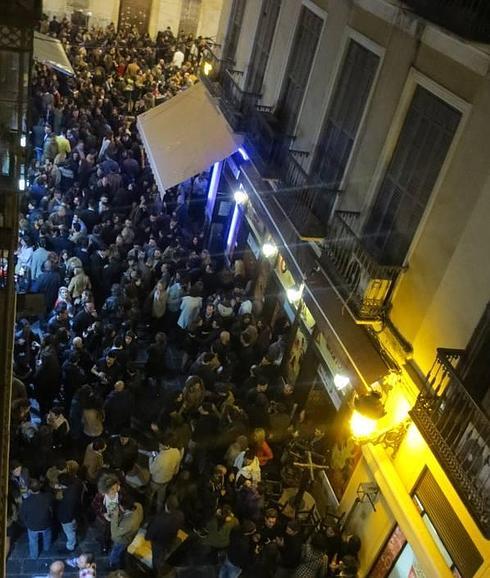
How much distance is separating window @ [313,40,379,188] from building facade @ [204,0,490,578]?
1.4 inches

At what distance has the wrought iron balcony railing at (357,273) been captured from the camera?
8.45 m

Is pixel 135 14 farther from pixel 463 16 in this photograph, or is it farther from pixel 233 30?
pixel 463 16

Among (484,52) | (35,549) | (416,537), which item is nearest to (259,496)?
(416,537)

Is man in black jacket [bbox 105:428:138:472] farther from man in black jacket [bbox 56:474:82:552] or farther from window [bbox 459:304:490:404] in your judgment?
window [bbox 459:304:490:404]

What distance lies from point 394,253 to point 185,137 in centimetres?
764

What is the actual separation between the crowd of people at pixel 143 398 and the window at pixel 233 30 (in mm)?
3948

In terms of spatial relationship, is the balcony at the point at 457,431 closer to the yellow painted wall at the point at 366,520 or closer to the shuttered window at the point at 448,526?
the shuttered window at the point at 448,526

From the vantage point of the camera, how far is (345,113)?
34.8 ft

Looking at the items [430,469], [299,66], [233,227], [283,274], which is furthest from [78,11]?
[430,469]

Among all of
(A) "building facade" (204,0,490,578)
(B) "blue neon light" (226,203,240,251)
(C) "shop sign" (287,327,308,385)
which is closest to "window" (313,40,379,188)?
(A) "building facade" (204,0,490,578)

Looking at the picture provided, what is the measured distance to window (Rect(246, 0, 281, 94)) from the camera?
46.2ft

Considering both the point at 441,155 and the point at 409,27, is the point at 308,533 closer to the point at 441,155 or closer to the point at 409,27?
the point at 441,155

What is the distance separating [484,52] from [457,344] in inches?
127

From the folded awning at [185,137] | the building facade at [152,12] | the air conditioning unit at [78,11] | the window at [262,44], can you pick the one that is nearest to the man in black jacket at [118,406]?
the folded awning at [185,137]
